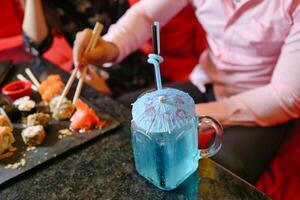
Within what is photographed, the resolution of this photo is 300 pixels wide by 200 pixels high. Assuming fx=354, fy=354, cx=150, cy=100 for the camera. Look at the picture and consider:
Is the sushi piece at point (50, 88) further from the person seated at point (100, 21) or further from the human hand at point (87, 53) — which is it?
the person seated at point (100, 21)

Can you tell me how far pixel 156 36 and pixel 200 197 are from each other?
262 millimetres

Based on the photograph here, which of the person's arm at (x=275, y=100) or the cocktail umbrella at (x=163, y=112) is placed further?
the person's arm at (x=275, y=100)

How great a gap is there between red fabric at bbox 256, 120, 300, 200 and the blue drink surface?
446 mm

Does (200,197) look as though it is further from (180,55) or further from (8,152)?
(180,55)

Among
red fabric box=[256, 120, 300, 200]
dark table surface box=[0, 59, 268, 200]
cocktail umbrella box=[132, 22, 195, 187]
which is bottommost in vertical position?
red fabric box=[256, 120, 300, 200]

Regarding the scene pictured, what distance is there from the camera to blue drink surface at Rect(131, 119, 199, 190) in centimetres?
53

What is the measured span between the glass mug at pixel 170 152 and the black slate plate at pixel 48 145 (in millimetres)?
152

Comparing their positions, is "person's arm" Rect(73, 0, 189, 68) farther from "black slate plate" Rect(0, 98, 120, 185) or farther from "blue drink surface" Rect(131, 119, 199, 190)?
"blue drink surface" Rect(131, 119, 199, 190)

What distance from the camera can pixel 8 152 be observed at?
68cm

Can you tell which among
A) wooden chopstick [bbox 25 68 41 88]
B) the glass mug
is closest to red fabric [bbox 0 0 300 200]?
wooden chopstick [bbox 25 68 41 88]

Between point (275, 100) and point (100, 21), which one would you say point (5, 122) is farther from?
point (100, 21)

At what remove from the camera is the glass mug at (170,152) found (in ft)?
1.73

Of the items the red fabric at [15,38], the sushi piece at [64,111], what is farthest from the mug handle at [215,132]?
the red fabric at [15,38]

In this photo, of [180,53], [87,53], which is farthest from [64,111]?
[180,53]
